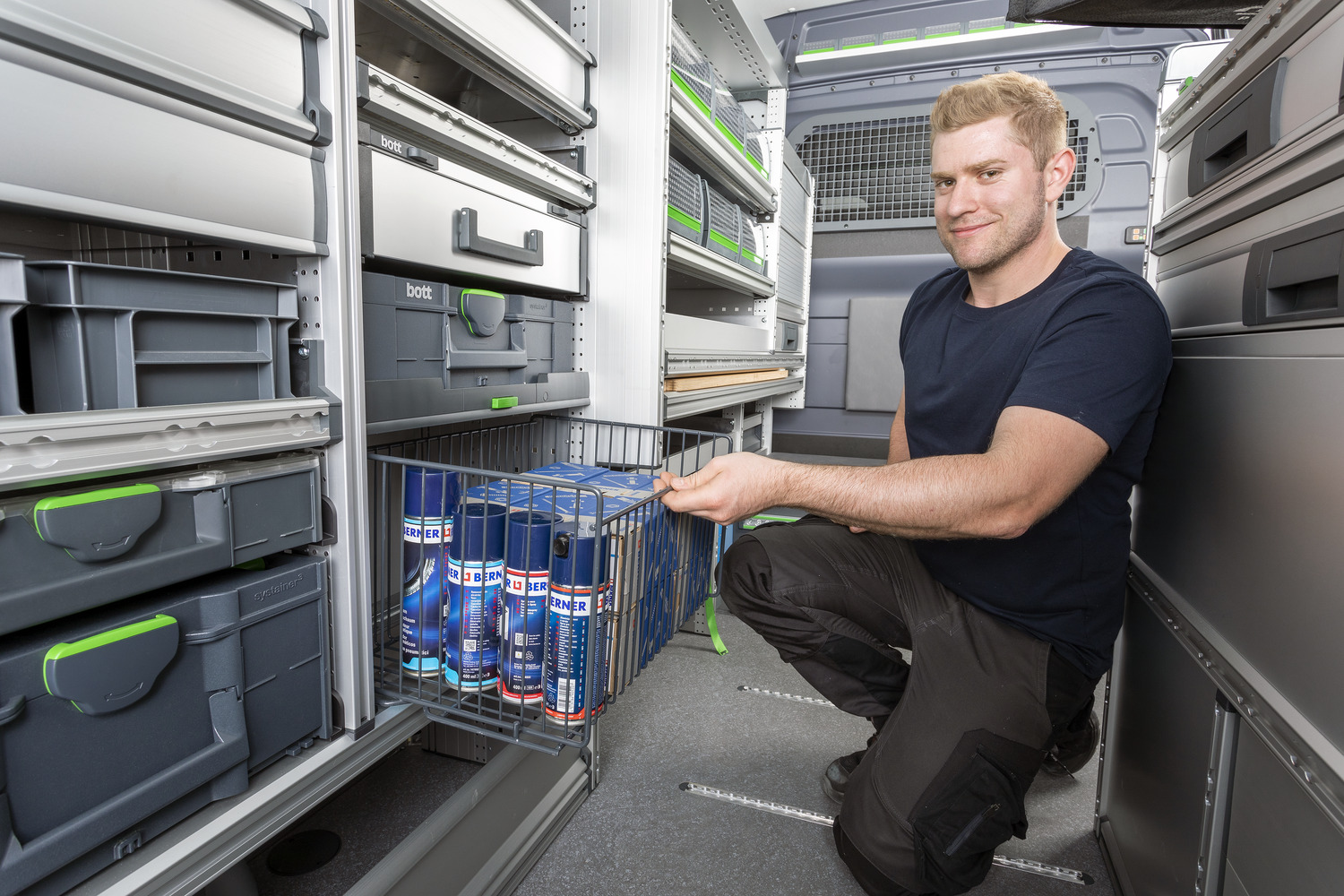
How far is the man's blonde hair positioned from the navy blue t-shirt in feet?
0.64

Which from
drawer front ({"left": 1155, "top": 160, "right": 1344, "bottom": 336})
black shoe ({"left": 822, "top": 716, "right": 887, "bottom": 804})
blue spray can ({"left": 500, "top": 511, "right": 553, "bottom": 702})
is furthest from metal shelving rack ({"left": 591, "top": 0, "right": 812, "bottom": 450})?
drawer front ({"left": 1155, "top": 160, "right": 1344, "bottom": 336})

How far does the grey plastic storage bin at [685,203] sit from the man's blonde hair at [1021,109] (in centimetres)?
63

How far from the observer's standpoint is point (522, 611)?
35.4 inches

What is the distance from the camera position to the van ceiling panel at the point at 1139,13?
112 centimetres

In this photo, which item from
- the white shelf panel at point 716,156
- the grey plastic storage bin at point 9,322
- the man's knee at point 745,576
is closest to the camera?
the grey plastic storage bin at point 9,322

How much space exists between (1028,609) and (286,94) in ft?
4.15

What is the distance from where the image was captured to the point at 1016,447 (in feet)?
3.10

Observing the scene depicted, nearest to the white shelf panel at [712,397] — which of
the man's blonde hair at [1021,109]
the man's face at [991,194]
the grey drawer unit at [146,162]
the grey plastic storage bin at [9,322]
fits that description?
the man's face at [991,194]

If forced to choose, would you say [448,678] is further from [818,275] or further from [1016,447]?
[818,275]

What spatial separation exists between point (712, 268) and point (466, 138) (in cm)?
100

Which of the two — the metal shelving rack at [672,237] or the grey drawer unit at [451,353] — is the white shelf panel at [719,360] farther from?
the grey drawer unit at [451,353]

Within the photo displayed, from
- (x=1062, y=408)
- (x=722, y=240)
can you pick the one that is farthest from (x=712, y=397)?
(x=1062, y=408)

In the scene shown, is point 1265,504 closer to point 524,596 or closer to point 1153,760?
point 1153,760

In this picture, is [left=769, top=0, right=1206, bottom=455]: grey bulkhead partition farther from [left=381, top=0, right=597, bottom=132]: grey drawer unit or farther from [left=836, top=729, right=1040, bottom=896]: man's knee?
[left=836, top=729, right=1040, bottom=896]: man's knee
